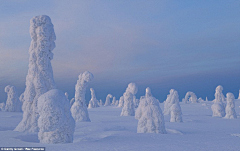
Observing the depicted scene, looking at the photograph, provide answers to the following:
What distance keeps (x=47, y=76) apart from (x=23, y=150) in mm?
5724

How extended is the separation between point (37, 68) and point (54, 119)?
493 cm

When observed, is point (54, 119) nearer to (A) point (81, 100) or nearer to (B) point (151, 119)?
(B) point (151, 119)

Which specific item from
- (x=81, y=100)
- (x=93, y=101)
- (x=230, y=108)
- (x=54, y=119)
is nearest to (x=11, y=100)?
A: (x=81, y=100)

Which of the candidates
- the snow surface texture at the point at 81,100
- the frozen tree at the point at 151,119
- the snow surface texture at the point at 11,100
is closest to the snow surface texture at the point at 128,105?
the snow surface texture at the point at 81,100

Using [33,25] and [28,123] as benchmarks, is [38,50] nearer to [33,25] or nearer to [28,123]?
[33,25]

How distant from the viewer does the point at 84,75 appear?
1769 cm

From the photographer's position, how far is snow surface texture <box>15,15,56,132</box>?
11102 mm

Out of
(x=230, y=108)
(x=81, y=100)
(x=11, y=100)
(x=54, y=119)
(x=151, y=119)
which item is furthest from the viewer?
(x=11, y=100)

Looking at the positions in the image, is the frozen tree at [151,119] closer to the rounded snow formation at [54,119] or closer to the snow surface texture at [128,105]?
the rounded snow formation at [54,119]

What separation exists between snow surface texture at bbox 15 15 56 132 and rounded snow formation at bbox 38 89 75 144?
3.88m

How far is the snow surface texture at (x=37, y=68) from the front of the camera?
36.4ft

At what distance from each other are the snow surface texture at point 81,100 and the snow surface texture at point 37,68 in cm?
626

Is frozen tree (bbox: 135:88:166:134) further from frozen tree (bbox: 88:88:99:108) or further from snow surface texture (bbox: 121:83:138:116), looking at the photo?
frozen tree (bbox: 88:88:99:108)

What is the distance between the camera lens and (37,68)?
11.3 m
